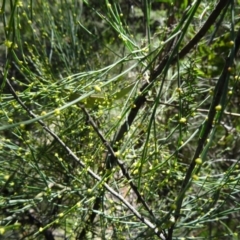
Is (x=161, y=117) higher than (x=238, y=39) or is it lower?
lower

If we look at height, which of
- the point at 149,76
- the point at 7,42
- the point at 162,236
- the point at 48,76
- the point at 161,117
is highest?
the point at 7,42

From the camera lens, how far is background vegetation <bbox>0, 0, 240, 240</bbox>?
0.70 metres

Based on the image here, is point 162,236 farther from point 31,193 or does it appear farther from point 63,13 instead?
point 63,13

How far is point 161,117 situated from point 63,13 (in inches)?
22.4

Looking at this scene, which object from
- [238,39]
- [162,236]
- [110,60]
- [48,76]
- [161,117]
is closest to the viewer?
[238,39]

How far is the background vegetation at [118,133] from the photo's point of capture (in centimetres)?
70

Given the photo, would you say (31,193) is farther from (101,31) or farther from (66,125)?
(101,31)

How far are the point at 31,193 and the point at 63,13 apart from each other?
799 millimetres

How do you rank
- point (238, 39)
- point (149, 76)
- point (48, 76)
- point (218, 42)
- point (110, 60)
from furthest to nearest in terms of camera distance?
point (110, 60) → point (218, 42) → point (48, 76) → point (149, 76) → point (238, 39)

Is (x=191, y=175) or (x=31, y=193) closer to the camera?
(x=191, y=175)

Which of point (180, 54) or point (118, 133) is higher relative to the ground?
point (180, 54)

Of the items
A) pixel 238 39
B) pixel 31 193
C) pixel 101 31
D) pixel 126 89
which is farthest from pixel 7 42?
pixel 101 31

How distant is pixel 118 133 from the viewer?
111 centimetres

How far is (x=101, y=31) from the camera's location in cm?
214
